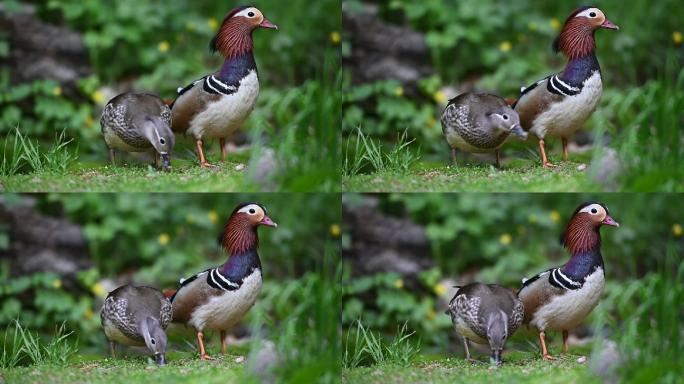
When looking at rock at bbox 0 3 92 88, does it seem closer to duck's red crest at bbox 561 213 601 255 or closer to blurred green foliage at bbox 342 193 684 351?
blurred green foliage at bbox 342 193 684 351

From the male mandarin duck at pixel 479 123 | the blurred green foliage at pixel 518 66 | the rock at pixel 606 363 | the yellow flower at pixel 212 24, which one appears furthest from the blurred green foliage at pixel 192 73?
the rock at pixel 606 363

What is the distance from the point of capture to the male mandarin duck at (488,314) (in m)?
3.85

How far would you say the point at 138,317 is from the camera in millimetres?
3848

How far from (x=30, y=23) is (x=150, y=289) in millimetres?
1165

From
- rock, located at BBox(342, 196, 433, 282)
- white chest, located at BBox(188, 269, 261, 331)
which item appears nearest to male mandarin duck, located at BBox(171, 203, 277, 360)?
white chest, located at BBox(188, 269, 261, 331)

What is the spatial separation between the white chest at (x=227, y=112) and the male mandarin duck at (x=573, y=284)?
4.23 feet

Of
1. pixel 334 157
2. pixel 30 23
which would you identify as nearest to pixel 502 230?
pixel 334 157

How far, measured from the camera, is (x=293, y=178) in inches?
156

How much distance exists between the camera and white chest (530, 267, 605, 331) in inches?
153

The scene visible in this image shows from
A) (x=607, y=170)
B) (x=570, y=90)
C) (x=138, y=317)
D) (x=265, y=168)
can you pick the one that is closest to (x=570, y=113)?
Result: (x=570, y=90)

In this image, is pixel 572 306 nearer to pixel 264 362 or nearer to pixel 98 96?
pixel 264 362

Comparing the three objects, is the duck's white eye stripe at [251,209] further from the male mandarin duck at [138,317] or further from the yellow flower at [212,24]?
the yellow flower at [212,24]

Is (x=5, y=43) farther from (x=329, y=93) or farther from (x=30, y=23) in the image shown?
(x=329, y=93)

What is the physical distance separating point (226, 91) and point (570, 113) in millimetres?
1328
